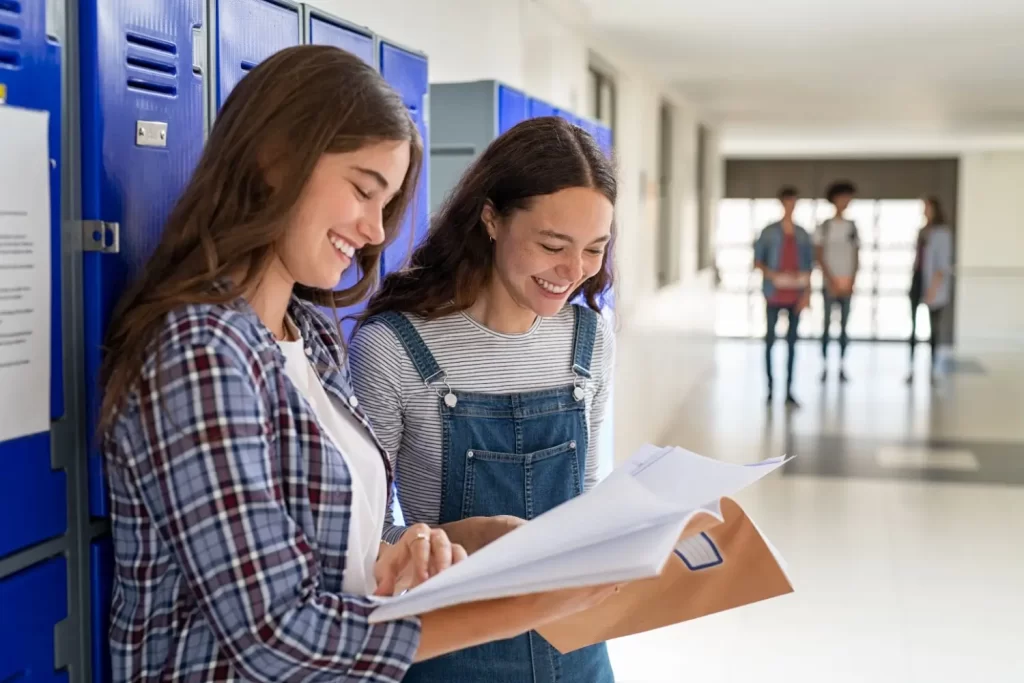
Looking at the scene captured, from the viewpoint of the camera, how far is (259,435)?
1000mm

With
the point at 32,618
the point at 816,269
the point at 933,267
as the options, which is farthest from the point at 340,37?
the point at 816,269

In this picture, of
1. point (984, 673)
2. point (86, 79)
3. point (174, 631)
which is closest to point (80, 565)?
point (174, 631)

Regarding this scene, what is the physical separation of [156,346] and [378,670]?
1.21 ft

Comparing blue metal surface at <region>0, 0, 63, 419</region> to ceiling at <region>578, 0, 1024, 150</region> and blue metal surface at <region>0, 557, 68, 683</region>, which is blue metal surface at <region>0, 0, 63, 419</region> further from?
ceiling at <region>578, 0, 1024, 150</region>

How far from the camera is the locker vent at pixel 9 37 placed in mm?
1071

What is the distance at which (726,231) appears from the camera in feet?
59.4

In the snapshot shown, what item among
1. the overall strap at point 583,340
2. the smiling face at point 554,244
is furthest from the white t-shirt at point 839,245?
the smiling face at point 554,244

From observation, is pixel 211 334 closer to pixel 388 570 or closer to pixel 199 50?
pixel 388 570

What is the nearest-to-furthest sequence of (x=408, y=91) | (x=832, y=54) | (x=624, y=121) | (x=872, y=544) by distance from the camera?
(x=408, y=91) < (x=872, y=544) < (x=832, y=54) < (x=624, y=121)

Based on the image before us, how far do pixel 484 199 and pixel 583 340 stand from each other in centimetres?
26

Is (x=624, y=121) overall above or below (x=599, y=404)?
above

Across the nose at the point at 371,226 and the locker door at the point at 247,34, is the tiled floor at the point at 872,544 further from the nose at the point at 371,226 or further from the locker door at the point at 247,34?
the nose at the point at 371,226

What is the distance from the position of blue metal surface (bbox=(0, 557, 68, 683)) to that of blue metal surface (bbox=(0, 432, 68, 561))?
3 cm

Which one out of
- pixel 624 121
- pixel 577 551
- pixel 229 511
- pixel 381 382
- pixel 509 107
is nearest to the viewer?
pixel 229 511
